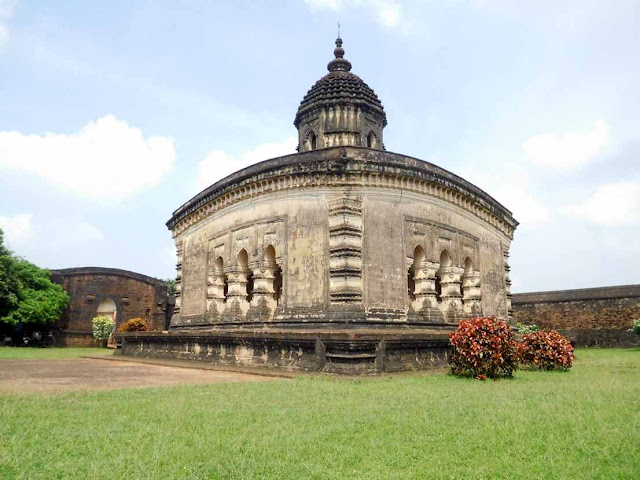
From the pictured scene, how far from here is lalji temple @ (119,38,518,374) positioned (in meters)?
10.2

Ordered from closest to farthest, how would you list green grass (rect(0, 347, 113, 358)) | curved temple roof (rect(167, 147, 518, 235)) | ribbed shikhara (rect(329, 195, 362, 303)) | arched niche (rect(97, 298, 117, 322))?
ribbed shikhara (rect(329, 195, 362, 303)) → curved temple roof (rect(167, 147, 518, 235)) → green grass (rect(0, 347, 113, 358)) → arched niche (rect(97, 298, 117, 322))

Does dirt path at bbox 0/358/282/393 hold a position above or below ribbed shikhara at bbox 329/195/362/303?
below

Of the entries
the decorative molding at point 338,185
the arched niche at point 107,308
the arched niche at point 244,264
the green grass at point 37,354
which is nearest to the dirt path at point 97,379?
the arched niche at point 244,264

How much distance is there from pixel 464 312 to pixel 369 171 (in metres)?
5.34

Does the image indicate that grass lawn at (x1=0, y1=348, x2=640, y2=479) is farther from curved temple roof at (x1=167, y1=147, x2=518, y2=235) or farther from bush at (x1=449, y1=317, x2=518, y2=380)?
curved temple roof at (x1=167, y1=147, x2=518, y2=235)

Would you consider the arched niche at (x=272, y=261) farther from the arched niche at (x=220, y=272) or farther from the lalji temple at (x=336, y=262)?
the arched niche at (x=220, y=272)

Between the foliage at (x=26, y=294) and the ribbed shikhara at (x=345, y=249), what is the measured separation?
18.7 meters

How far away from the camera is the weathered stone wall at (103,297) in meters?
26.8

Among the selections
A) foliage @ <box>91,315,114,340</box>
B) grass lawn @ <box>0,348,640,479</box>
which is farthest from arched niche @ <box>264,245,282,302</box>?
foliage @ <box>91,315,114,340</box>

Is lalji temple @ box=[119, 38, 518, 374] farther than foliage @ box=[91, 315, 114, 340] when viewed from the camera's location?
No

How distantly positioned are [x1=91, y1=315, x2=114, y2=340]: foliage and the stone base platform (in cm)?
1538

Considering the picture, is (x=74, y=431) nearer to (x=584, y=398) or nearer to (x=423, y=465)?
(x=423, y=465)

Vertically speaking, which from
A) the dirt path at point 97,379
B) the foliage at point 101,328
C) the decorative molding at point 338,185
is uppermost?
the decorative molding at point 338,185

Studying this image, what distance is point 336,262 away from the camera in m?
11.9
